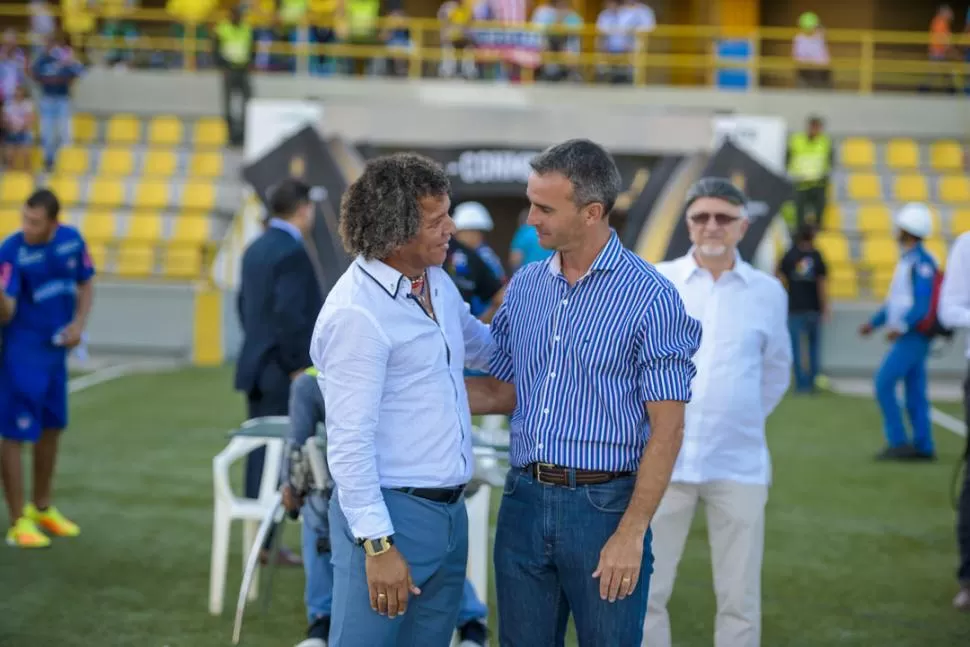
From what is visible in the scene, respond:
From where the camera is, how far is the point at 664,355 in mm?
3500

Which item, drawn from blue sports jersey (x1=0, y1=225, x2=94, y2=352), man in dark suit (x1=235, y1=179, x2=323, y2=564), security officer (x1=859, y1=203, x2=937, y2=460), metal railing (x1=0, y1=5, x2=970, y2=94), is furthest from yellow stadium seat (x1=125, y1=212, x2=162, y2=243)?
man in dark suit (x1=235, y1=179, x2=323, y2=564)

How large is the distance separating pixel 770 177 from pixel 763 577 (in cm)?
953

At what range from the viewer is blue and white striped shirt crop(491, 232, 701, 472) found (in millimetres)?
3521

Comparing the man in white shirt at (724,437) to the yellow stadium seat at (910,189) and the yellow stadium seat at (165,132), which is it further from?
the yellow stadium seat at (165,132)

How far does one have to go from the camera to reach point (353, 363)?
336cm

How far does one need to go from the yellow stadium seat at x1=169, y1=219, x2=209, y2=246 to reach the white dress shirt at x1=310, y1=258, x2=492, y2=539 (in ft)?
51.0

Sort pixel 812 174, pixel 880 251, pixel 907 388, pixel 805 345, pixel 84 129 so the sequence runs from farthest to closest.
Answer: pixel 84 129
pixel 880 251
pixel 812 174
pixel 805 345
pixel 907 388

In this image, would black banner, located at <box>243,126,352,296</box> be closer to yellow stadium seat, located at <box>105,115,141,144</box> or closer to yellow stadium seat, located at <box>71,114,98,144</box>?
yellow stadium seat, located at <box>105,115,141,144</box>

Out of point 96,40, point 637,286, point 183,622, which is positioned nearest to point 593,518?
point 637,286

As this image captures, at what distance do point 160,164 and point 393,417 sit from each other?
17.6m

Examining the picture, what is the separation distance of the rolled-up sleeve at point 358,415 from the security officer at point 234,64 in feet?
56.7

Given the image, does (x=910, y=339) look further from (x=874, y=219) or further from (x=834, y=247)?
(x=874, y=219)

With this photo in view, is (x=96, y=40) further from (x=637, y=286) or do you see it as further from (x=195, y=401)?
(x=637, y=286)

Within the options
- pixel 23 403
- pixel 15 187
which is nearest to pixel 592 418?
pixel 23 403
